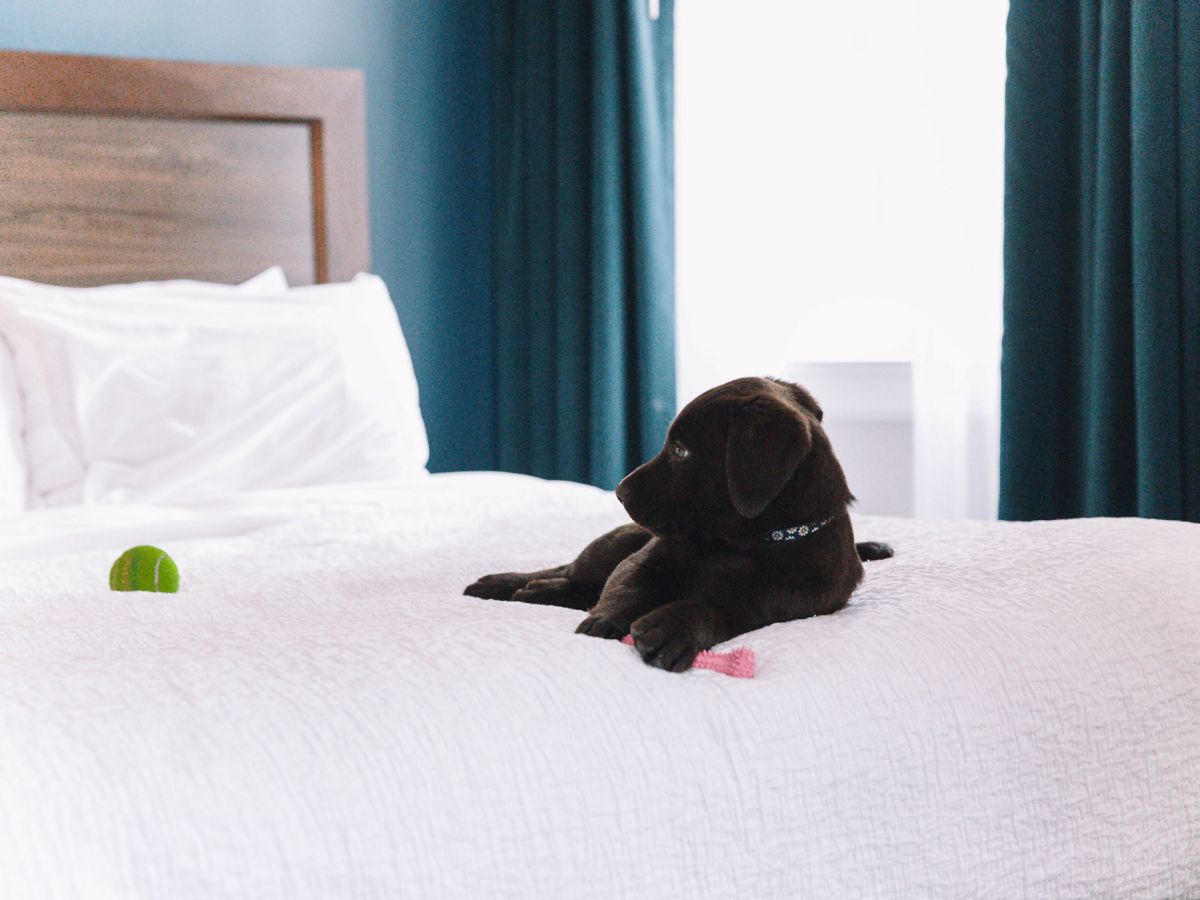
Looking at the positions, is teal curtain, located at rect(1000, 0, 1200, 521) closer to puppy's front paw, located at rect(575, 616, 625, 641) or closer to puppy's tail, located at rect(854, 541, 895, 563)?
puppy's tail, located at rect(854, 541, 895, 563)

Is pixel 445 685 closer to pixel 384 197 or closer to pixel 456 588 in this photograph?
pixel 456 588

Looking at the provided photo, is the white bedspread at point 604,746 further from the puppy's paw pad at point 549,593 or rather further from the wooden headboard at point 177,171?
the wooden headboard at point 177,171

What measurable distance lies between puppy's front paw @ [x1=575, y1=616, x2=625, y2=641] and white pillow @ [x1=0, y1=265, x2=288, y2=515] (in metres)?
1.40

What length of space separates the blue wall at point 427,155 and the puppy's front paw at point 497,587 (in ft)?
7.02

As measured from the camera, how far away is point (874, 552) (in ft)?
4.72

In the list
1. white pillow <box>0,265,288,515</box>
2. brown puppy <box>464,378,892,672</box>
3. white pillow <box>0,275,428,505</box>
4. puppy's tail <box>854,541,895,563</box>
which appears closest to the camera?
brown puppy <box>464,378,892,672</box>

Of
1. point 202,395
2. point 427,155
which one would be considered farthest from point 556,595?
point 427,155

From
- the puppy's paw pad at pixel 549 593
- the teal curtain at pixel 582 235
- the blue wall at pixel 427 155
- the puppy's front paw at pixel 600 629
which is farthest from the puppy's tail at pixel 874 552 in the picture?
the blue wall at pixel 427 155

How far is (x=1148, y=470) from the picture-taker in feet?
7.30

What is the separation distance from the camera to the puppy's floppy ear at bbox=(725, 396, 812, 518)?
1.08 m

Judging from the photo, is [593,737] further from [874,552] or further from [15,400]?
[15,400]

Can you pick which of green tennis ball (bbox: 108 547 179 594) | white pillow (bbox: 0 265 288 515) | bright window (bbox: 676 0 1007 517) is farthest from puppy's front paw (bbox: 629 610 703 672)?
bright window (bbox: 676 0 1007 517)

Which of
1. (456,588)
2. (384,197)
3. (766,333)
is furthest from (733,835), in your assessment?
(384,197)

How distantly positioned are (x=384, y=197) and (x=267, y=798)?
9.06ft
